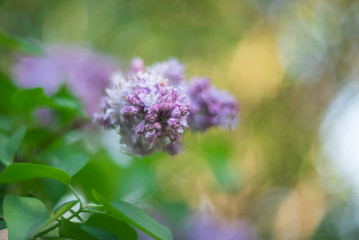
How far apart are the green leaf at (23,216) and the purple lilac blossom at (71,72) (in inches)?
19.1

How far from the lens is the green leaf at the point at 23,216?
→ 37cm

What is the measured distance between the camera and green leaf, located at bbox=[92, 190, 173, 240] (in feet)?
1.24

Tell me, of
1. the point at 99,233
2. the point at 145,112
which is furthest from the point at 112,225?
the point at 145,112

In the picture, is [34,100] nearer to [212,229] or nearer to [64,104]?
[64,104]

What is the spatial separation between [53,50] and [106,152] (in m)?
0.49

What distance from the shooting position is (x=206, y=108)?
539 millimetres

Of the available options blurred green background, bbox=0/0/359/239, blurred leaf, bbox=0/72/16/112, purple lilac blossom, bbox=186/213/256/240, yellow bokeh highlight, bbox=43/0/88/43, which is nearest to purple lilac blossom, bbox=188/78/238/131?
blurred leaf, bbox=0/72/16/112

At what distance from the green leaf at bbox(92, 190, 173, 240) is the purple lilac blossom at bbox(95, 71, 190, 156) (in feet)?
0.24

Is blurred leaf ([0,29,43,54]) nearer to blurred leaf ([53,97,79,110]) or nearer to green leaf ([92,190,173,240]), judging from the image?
blurred leaf ([53,97,79,110])

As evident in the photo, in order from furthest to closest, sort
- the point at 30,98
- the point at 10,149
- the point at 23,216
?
1. the point at 30,98
2. the point at 10,149
3. the point at 23,216

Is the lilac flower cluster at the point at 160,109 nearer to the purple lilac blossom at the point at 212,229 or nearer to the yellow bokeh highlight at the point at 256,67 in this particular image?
the purple lilac blossom at the point at 212,229

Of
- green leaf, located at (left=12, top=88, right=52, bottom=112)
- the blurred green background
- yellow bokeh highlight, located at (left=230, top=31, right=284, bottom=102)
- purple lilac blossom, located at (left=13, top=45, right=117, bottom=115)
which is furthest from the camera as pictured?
yellow bokeh highlight, located at (left=230, top=31, right=284, bottom=102)

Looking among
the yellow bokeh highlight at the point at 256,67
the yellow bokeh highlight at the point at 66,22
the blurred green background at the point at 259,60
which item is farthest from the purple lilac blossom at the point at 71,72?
the yellow bokeh highlight at the point at 256,67

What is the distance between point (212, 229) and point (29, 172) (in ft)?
2.45
